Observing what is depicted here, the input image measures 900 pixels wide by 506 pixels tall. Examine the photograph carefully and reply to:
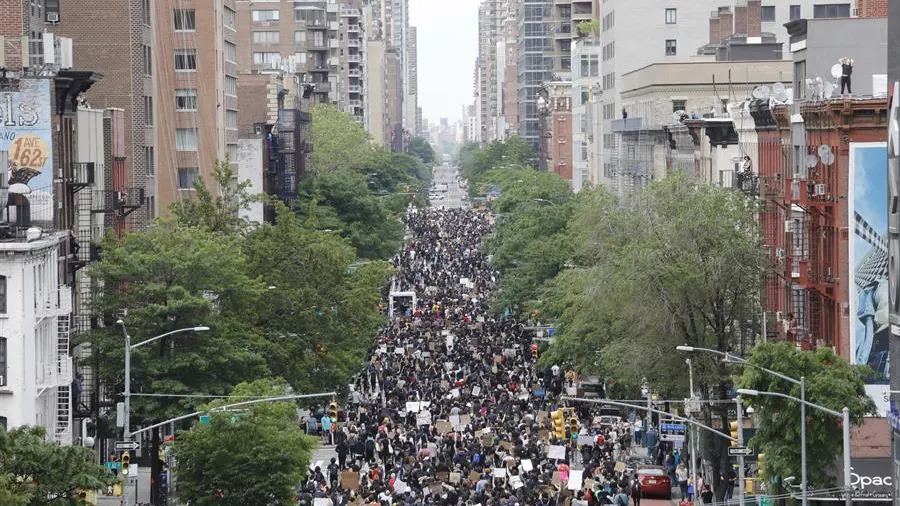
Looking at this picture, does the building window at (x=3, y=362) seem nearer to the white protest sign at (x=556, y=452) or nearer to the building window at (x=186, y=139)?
the white protest sign at (x=556, y=452)

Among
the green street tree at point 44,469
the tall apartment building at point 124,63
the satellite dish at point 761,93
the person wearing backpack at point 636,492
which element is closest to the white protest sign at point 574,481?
the person wearing backpack at point 636,492

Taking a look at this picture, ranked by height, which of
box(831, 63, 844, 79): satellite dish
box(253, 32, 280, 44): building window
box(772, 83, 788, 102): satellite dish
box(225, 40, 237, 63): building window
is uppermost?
box(253, 32, 280, 44): building window

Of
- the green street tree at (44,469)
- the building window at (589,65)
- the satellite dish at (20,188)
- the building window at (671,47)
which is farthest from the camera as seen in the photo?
the building window at (589,65)

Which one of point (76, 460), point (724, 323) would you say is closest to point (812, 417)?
point (724, 323)

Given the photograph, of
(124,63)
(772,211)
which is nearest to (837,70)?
(772,211)

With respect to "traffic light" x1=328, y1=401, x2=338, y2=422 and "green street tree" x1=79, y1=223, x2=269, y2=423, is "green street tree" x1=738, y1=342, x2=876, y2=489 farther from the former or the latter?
"traffic light" x1=328, y1=401, x2=338, y2=422

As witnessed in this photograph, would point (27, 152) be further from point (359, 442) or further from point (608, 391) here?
point (608, 391)

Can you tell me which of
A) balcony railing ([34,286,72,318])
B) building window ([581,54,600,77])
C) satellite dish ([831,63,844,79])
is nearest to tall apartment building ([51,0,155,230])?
balcony railing ([34,286,72,318])
